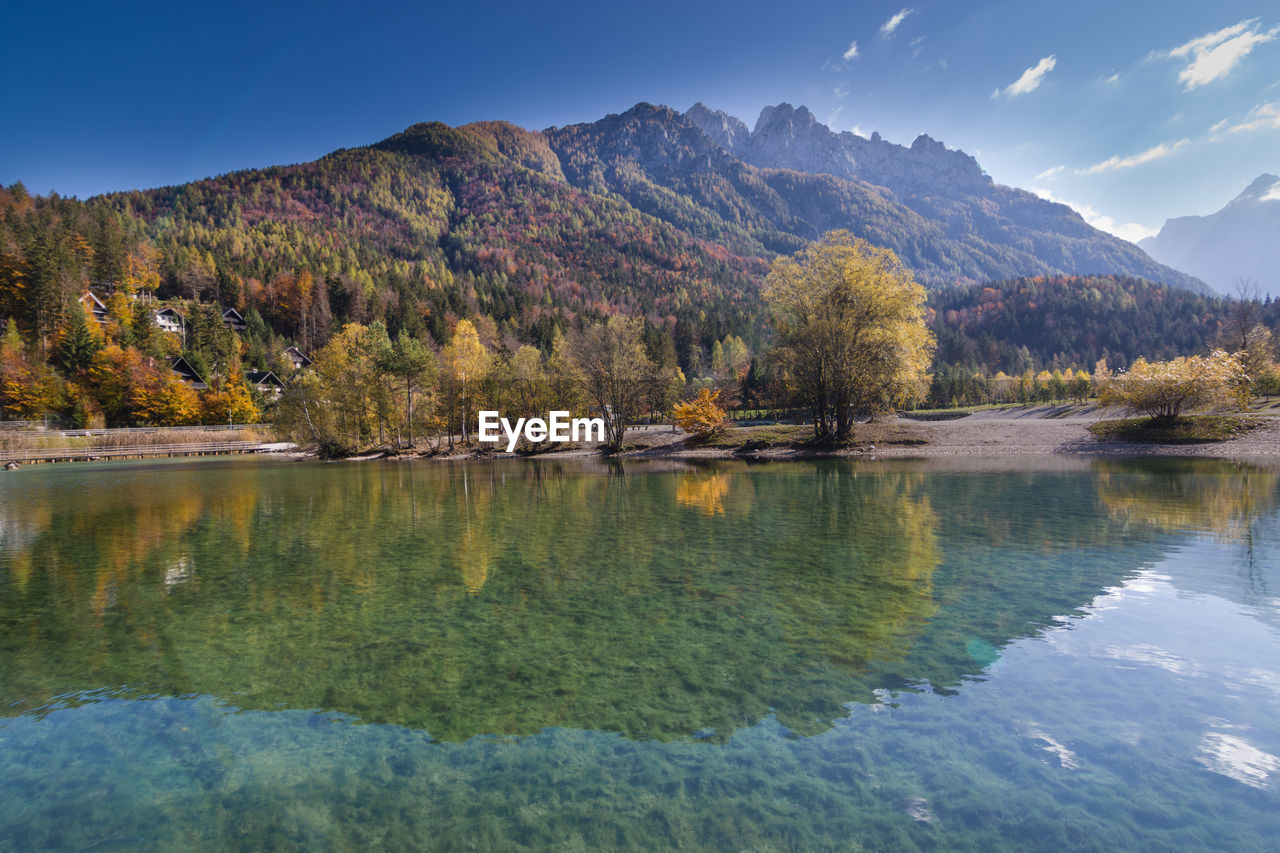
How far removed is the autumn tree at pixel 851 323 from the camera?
3619cm

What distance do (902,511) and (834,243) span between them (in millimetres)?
28452

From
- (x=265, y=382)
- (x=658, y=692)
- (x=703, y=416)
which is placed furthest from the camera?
(x=265, y=382)

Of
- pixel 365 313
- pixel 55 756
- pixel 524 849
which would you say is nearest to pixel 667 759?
pixel 524 849

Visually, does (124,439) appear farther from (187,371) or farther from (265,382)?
(265,382)

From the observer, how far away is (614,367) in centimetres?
4472

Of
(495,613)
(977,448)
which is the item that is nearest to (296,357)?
(977,448)

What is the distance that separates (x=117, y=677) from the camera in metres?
6.15

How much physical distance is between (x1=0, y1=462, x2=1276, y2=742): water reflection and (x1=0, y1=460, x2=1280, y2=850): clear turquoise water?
60 mm

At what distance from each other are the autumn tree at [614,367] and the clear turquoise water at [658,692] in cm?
3339

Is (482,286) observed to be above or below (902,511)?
above

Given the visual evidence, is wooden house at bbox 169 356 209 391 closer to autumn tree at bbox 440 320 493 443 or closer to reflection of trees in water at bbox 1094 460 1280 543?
autumn tree at bbox 440 320 493 443

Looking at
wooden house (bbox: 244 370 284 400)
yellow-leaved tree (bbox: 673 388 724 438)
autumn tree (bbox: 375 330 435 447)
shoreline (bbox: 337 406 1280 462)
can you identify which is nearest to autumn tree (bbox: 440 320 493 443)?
autumn tree (bbox: 375 330 435 447)

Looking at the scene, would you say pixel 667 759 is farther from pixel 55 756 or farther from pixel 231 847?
pixel 55 756

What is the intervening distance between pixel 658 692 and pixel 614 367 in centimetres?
4015
